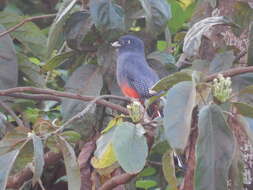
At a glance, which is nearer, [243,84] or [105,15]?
[243,84]

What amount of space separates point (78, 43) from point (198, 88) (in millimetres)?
1635

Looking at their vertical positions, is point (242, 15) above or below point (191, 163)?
above

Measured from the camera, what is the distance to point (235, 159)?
8.41 feet

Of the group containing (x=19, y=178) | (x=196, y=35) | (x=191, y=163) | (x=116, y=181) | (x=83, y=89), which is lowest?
(x=19, y=178)

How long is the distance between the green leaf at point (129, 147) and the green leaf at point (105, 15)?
52.1 inches

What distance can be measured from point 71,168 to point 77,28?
1323 millimetres

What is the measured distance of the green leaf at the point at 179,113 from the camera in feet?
7.34

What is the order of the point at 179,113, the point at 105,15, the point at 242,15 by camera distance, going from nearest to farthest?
the point at 179,113, the point at 242,15, the point at 105,15

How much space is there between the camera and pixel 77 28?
394cm

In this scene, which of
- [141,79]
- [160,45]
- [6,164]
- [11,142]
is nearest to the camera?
[6,164]

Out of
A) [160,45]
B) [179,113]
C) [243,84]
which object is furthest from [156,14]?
[179,113]

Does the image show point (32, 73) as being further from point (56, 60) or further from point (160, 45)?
point (160, 45)

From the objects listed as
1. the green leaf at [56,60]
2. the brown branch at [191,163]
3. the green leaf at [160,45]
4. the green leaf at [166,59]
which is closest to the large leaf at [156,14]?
the green leaf at [166,59]

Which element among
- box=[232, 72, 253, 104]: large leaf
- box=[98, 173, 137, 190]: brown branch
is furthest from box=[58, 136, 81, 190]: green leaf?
box=[232, 72, 253, 104]: large leaf
